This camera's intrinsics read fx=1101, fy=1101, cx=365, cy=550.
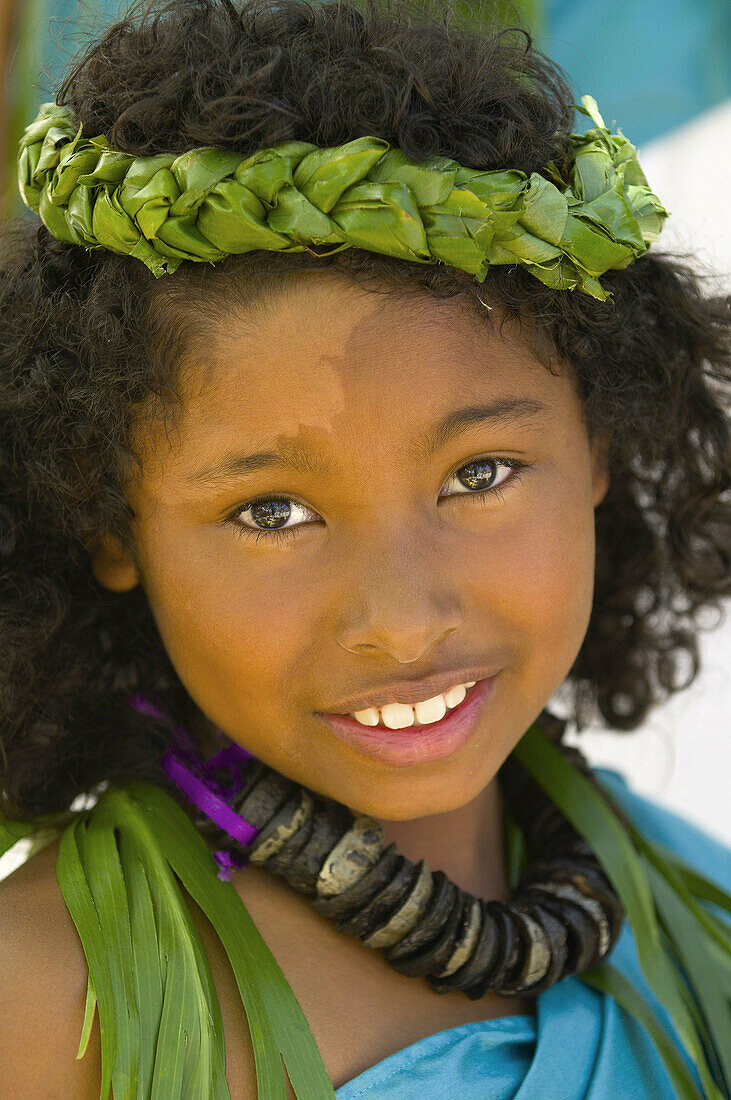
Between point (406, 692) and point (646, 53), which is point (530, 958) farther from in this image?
point (646, 53)

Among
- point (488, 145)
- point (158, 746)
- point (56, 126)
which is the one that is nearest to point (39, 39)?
point (56, 126)

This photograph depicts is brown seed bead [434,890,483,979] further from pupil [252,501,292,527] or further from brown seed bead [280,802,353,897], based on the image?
pupil [252,501,292,527]

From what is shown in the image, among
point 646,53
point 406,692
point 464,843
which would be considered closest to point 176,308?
point 406,692

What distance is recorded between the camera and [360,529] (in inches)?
44.2

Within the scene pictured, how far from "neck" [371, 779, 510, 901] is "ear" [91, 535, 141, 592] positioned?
1.49ft

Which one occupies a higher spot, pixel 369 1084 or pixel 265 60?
pixel 265 60

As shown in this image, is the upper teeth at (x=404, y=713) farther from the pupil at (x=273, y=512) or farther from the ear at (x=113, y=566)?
the ear at (x=113, y=566)

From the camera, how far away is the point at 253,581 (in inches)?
46.0

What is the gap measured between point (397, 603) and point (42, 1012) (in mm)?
528

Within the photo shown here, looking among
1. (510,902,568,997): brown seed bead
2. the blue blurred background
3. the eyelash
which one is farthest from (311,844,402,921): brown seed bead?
the blue blurred background

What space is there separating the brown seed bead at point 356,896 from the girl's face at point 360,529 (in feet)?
0.21

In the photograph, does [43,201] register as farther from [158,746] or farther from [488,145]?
[158,746]

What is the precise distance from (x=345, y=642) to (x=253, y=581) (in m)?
0.12

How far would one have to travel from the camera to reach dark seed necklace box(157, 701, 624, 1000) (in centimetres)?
125
